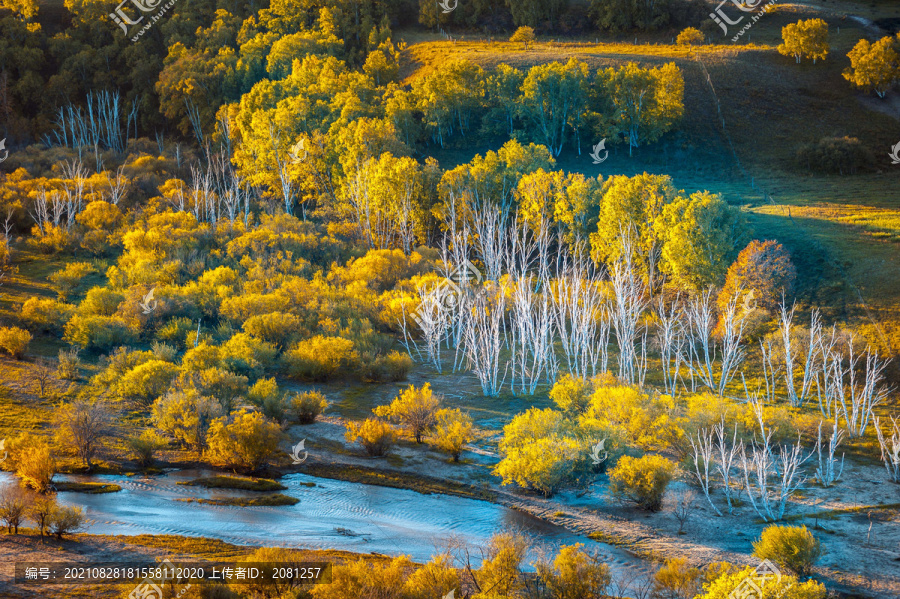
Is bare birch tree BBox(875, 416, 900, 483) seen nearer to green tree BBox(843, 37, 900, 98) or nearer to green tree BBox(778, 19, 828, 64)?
green tree BBox(843, 37, 900, 98)

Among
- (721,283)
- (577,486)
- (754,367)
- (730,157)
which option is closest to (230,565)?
(577,486)

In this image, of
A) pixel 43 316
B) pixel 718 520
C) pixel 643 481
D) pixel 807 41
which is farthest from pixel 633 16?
pixel 718 520

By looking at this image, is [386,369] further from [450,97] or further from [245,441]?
[450,97]

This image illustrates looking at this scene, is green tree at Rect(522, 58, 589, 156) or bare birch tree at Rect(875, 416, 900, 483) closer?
bare birch tree at Rect(875, 416, 900, 483)

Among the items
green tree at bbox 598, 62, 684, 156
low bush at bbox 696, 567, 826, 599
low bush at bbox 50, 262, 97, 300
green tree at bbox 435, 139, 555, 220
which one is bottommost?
Result: low bush at bbox 696, 567, 826, 599

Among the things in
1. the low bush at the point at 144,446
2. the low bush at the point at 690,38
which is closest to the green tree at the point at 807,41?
the low bush at the point at 690,38

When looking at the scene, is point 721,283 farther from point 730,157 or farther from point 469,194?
point 730,157

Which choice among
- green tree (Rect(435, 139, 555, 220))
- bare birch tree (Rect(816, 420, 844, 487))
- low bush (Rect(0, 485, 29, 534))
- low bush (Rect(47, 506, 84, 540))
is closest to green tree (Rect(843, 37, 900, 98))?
green tree (Rect(435, 139, 555, 220))
